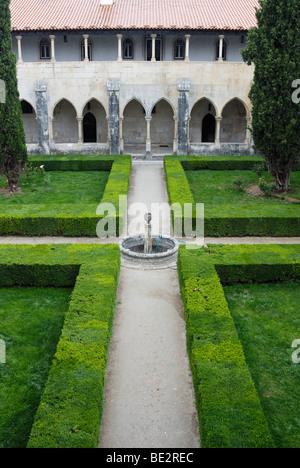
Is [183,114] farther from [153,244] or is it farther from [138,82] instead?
[153,244]

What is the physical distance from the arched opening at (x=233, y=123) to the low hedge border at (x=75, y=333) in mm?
18788

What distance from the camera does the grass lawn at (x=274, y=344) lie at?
663 centimetres

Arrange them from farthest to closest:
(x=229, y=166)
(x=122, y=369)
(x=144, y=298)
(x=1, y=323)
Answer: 1. (x=229, y=166)
2. (x=144, y=298)
3. (x=1, y=323)
4. (x=122, y=369)

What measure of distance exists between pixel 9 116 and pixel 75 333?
11465 millimetres

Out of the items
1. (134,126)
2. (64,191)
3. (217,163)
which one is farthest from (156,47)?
(64,191)

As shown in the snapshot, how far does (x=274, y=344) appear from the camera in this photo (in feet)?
27.5

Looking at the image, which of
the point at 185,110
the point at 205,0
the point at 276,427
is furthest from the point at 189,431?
the point at 205,0

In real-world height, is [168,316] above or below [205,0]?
below

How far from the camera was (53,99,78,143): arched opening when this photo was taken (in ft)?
90.8

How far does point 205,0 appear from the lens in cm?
2686

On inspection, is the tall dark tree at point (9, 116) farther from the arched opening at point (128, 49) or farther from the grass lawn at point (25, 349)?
the arched opening at point (128, 49)

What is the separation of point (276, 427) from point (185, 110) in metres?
19.5

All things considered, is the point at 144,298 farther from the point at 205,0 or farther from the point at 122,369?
the point at 205,0

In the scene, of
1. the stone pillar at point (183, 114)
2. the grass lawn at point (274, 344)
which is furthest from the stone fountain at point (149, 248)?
the stone pillar at point (183, 114)
